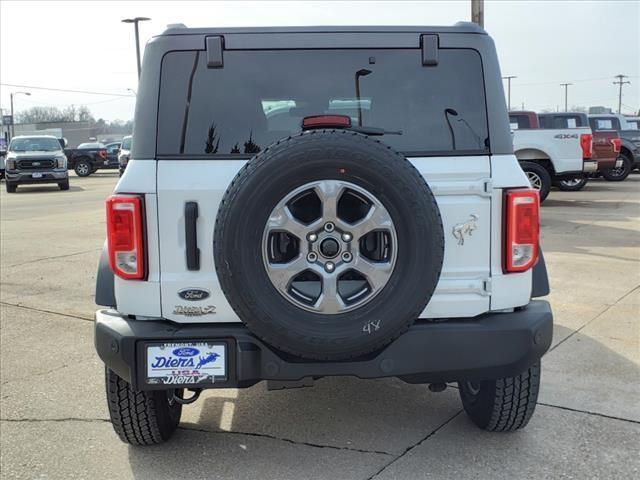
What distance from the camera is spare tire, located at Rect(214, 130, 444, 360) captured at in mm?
2539

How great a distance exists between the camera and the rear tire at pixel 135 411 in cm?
320

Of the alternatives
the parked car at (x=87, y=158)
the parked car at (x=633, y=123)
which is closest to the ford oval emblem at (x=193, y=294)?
the parked car at (x=633, y=123)

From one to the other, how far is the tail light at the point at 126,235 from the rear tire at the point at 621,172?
20.2 meters

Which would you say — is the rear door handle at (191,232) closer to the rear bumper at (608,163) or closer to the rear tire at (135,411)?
the rear tire at (135,411)

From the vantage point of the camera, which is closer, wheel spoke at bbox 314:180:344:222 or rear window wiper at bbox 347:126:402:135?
wheel spoke at bbox 314:180:344:222

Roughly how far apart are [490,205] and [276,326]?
106 centimetres

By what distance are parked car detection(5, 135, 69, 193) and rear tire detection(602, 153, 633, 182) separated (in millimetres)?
17176

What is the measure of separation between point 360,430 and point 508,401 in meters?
0.78

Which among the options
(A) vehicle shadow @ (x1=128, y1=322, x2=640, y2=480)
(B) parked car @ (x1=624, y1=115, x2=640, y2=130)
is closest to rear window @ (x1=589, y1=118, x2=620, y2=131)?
(B) parked car @ (x1=624, y1=115, x2=640, y2=130)

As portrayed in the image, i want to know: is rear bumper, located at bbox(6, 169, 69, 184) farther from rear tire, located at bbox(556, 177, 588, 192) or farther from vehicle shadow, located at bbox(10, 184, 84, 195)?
rear tire, located at bbox(556, 177, 588, 192)

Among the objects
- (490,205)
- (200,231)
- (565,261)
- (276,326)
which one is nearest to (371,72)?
(490,205)

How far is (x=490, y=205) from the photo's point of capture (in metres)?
2.88

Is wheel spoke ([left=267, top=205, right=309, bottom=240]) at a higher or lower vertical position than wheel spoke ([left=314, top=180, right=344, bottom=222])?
lower

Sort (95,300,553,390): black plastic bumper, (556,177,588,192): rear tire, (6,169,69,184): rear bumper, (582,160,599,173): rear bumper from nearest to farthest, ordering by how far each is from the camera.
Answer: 1. (95,300,553,390): black plastic bumper
2. (582,160,599,173): rear bumper
3. (556,177,588,192): rear tire
4. (6,169,69,184): rear bumper
